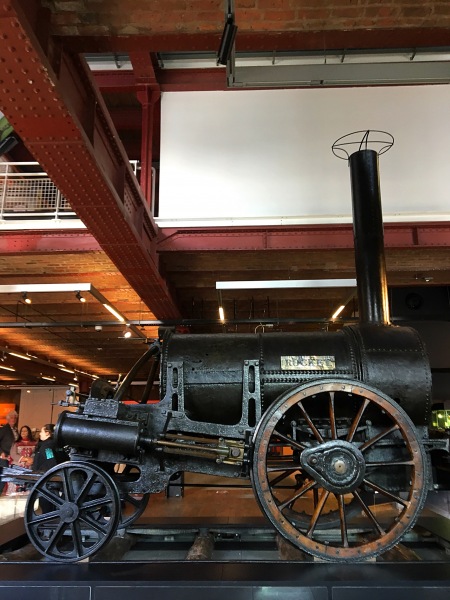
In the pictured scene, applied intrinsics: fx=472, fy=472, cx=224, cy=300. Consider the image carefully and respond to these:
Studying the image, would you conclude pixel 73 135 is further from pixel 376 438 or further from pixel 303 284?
pixel 303 284

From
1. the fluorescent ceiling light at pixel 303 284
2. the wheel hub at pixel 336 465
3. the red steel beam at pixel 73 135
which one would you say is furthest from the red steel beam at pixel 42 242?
the wheel hub at pixel 336 465

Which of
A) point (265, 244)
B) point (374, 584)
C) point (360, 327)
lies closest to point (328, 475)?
point (374, 584)

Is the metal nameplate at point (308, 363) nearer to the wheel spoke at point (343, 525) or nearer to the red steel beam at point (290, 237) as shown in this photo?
the wheel spoke at point (343, 525)

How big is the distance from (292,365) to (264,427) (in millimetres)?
602

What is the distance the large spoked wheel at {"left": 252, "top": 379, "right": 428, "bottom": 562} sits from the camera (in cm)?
320

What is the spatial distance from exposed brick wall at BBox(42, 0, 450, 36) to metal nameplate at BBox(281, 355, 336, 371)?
2537 mm

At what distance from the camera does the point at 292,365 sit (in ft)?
12.3

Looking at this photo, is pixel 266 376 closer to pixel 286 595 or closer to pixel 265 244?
pixel 286 595

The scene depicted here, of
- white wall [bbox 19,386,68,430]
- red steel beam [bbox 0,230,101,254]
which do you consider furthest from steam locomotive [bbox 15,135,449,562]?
white wall [bbox 19,386,68,430]

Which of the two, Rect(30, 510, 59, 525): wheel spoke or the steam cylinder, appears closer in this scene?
Rect(30, 510, 59, 525): wheel spoke

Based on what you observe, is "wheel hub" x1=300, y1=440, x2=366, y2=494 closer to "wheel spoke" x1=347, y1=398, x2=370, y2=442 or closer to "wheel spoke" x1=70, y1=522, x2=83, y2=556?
"wheel spoke" x1=347, y1=398, x2=370, y2=442

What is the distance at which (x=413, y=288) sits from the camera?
31.5 ft

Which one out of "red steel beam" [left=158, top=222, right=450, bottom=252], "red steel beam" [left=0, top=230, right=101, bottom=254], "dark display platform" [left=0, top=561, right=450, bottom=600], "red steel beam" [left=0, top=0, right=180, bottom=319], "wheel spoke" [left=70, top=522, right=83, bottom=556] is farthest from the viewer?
"red steel beam" [left=158, top=222, right=450, bottom=252]

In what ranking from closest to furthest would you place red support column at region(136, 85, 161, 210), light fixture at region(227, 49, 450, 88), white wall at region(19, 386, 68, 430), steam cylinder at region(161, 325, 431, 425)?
steam cylinder at region(161, 325, 431, 425), light fixture at region(227, 49, 450, 88), red support column at region(136, 85, 161, 210), white wall at region(19, 386, 68, 430)
